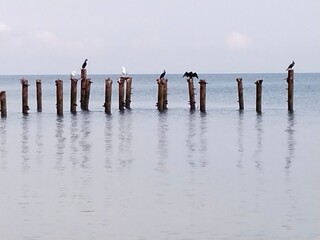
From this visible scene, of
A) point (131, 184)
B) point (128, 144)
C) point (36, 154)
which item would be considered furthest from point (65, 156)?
point (131, 184)

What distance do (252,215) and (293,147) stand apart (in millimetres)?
13024

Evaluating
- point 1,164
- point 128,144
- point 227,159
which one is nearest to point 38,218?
point 1,164

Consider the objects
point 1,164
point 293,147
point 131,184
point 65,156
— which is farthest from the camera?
point 293,147

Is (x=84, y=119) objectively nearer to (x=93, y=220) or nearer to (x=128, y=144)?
(x=128, y=144)

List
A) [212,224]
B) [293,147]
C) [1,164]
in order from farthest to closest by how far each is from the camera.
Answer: [293,147], [1,164], [212,224]

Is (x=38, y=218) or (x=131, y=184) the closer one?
(x=38, y=218)

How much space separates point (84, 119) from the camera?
43375mm

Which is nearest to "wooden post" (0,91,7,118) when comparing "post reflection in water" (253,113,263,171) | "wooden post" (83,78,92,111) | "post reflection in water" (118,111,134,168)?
"wooden post" (83,78,92,111)

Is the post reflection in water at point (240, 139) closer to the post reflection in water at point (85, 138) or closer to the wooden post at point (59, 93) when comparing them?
the post reflection in water at point (85, 138)

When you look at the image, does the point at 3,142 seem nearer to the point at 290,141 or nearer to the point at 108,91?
the point at 290,141

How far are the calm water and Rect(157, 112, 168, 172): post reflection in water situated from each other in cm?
4

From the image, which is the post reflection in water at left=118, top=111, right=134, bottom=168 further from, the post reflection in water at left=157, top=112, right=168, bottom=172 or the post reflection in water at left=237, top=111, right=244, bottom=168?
the post reflection in water at left=237, top=111, right=244, bottom=168

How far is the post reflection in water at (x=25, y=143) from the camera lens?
2611cm

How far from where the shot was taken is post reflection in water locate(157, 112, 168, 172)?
2595 centimetres
